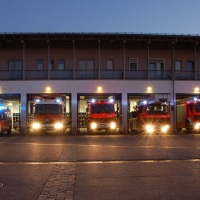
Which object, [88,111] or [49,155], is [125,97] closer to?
[88,111]

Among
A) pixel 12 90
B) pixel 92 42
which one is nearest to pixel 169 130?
pixel 92 42

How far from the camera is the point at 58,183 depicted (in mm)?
9602

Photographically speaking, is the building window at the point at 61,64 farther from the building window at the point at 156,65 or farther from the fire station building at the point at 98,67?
the building window at the point at 156,65

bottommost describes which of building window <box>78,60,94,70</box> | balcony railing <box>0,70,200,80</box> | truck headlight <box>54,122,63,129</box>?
truck headlight <box>54,122,63,129</box>

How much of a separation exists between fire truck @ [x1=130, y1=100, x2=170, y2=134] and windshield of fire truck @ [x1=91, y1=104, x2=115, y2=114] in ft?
7.29

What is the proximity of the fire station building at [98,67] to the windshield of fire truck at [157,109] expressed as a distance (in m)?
0.98

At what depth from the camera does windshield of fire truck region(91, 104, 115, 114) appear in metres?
32.6

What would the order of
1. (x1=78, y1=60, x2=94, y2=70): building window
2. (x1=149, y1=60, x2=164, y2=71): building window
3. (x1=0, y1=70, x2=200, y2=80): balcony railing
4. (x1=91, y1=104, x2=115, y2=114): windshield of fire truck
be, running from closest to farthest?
(x1=91, y1=104, x2=115, y2=114): windshield of fire truck → (x1=0, y1=70, x2=200, y2=80): balcony railing → (x1=78, y1=60, x2=94, y2=70): building window → (x1=149, y1=60, x2=164, y2=71): building window

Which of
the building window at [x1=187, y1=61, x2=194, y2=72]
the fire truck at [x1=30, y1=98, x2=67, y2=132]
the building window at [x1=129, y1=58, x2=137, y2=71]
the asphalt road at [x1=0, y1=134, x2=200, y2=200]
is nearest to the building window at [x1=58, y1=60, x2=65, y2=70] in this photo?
the building window at [x1=129, y1=58, x2=137, y2=71]

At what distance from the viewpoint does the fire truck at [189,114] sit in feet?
108

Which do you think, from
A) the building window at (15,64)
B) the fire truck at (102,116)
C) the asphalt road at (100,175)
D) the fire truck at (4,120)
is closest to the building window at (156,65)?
the fire truck at (102,116)

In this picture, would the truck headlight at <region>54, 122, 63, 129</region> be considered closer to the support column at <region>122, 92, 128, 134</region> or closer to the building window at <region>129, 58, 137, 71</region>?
the support column at <region>122, 92, 128, 134</region>

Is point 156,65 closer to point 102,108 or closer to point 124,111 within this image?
point 124,111

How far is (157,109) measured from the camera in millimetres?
32281
